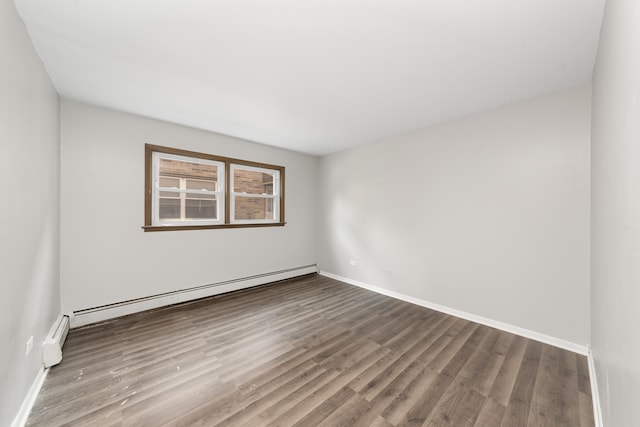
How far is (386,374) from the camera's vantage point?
6.41 feet

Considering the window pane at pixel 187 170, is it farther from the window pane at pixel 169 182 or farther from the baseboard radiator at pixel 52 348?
the baseboard radiator at pixel 52 348

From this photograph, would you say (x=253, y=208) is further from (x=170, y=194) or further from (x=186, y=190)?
(x=170, y=194)

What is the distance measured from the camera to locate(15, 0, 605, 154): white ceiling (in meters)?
1.46

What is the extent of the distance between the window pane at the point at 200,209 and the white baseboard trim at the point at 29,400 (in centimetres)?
214

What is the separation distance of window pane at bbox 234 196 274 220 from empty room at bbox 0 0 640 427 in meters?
0.13

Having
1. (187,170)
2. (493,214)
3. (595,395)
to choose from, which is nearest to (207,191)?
(187,170)

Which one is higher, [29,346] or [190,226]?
[190,226]

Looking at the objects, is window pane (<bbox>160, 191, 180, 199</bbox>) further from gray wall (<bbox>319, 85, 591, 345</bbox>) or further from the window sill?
gray wall (<bbox>319, 85, 591, 345</bbox>)

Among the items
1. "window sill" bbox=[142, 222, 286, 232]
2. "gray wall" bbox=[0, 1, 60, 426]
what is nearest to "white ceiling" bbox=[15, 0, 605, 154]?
"gray wall" bbox=[0, 1, 60, 426]

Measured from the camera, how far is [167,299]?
326cm

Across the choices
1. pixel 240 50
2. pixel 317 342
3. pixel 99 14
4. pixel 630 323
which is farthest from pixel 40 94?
pixel 630 323

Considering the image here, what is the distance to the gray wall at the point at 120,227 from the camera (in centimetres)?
269

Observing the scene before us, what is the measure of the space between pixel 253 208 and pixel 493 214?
372 centimetres

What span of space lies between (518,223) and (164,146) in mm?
4623
